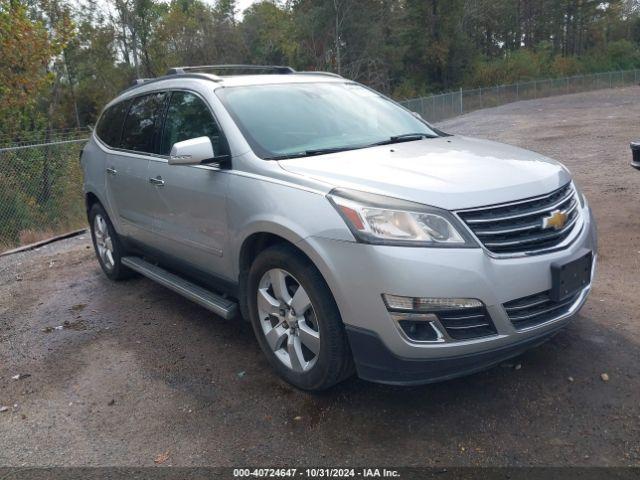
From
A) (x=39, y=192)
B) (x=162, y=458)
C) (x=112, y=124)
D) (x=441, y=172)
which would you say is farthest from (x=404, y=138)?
(x=39, y=192)

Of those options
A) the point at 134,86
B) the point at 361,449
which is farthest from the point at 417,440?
the point at 134,86

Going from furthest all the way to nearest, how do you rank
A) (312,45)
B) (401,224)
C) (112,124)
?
(312,45) < (112,124) < (401,224)

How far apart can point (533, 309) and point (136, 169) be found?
11.2 feet

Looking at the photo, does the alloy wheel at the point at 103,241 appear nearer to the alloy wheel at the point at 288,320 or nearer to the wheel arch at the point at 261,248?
the wheel arch at the point at 261,248

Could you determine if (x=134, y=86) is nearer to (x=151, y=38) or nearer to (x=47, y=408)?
(x=47, y=408)

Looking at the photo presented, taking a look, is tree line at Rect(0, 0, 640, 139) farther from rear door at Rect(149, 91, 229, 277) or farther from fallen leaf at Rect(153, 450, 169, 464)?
fallen leaf at Rect(153, 450, 169, 464)

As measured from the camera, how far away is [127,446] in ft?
10.8

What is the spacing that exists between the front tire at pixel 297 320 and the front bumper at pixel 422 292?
0.41 feet

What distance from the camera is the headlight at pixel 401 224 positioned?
116 inches

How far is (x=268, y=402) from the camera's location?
3.60 metres

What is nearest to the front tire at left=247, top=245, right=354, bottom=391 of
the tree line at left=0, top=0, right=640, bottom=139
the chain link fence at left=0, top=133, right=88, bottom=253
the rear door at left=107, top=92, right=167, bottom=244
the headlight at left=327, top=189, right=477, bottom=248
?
the headlight at left=327, top=189, right=477, bottom=248

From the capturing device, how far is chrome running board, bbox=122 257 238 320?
13.4 feet

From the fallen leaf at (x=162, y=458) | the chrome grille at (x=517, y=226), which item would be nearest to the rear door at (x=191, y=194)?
the fallen leaf at (x=162, y=458)

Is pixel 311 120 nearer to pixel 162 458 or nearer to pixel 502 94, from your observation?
pixel 162 458
